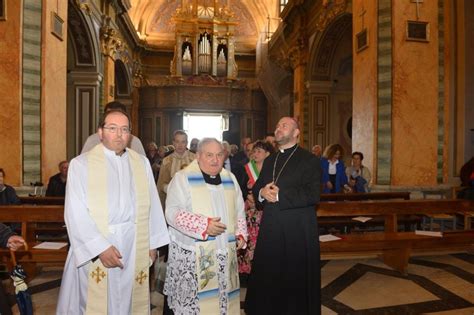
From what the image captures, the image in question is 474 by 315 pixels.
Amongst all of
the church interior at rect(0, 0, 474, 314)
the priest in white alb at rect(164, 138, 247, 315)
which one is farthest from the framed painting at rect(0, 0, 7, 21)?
the priest in white alb at rect(164, 138, 247, 315)

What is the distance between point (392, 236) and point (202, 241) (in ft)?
9.81

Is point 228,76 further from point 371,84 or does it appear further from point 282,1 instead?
point 371,84

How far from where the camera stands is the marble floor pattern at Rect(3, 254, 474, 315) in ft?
12.4

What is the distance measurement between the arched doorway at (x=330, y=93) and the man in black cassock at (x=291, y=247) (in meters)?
9.27

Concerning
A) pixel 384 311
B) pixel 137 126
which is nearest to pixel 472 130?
pixel 384 311

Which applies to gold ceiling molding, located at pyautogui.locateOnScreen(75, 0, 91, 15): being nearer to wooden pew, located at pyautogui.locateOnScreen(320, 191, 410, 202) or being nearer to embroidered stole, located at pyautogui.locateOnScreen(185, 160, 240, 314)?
wooden pew, located at pyautogui.locateOnScreen(320, 191, 410, 202)

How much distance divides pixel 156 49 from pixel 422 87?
14795 mm

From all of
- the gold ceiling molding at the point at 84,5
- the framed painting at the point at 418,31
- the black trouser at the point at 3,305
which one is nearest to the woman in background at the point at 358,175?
the framed painting at the point at 418,31

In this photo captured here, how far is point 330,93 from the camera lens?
12422 millimetres

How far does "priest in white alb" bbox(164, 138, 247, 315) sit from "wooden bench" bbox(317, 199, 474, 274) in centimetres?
197

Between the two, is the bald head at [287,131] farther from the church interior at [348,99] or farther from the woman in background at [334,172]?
the woman in background at [334,172]

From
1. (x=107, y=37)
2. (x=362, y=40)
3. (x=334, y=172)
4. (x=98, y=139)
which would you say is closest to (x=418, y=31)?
(x=362, y=40)

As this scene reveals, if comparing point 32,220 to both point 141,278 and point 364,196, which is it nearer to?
point 141,278

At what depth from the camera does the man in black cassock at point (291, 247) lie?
314 centimetres
